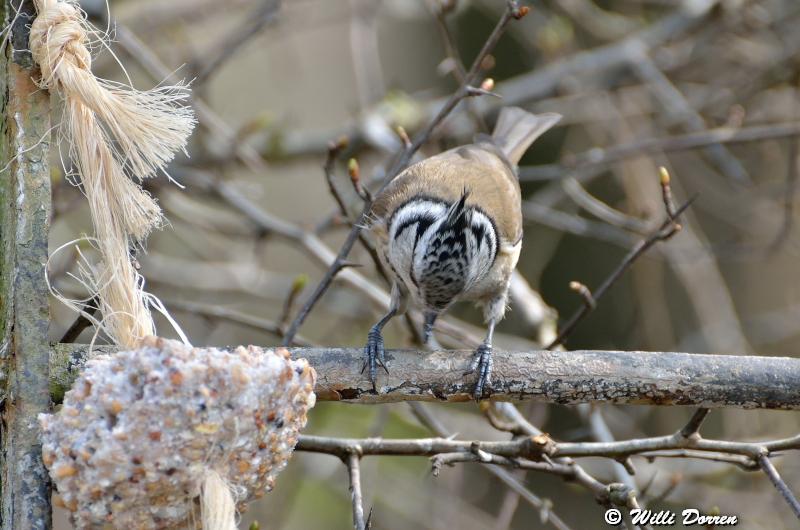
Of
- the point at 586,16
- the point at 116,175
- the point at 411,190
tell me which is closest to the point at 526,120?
the point at 411,190

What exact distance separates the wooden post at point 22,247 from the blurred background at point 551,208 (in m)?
1.06

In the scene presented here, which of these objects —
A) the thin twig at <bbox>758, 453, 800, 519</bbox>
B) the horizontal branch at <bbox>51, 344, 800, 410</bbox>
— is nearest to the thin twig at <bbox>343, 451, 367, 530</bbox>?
the horizontal branch at <bbox>51, 344, 800, 410</bbox>

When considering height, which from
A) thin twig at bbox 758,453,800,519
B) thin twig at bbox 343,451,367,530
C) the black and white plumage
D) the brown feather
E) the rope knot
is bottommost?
thin twig at bbox 343,451,367,530

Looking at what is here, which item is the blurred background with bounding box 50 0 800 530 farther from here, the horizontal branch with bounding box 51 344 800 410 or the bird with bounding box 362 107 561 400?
the horizontal branch with bounding box 51 344 800 410

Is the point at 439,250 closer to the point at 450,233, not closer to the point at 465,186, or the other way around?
the point at 450,233

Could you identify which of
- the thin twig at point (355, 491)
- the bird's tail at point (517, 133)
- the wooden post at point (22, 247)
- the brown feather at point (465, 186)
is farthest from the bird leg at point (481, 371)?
the bird's tail at point (517, 133)

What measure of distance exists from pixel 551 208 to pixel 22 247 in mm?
3899

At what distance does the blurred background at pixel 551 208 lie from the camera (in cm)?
345

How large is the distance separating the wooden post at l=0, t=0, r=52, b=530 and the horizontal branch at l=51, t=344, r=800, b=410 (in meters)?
0.48

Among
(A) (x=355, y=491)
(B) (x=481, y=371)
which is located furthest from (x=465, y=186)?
(A) (x=355, y=491)

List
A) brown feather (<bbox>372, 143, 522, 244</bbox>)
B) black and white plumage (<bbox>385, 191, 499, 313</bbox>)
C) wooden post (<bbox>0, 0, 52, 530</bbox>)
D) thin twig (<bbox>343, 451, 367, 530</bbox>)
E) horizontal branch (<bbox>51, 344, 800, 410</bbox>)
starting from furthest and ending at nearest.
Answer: brown feather (<bbox>372, 143, 522, 244</bbox>)
black and white plumage (<bbox>385, 191, 499, 313</bbox>)
horizontal branch (<bbox>51, 344, 800, 410</bbox>)
thin twig (<bbox>343, 451, 367, 530</bbox>)
wooden post (<bbox>0, 0, 52, 530</bbox>)

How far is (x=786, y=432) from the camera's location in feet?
13.9

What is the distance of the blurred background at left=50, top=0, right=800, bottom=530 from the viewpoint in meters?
3.45

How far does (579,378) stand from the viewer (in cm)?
174
